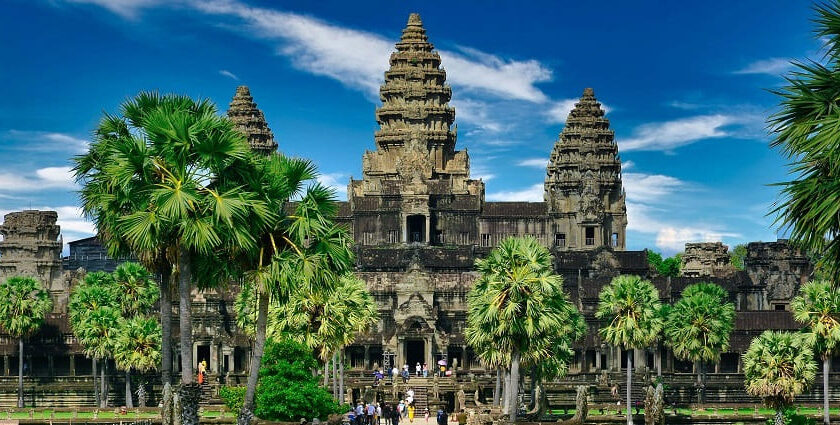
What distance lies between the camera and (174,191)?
91.6 ft

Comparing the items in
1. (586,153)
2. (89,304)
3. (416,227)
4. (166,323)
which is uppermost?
(586,153)

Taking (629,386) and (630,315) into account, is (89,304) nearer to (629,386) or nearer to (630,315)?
(630,315)

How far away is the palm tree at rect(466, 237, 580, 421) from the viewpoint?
153 feet

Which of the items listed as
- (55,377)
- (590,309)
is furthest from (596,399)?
(55,377)

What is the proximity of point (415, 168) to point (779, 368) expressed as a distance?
2312 inches

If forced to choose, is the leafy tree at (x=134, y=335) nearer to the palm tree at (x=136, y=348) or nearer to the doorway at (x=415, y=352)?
the palm tree at (x=136, y=348)

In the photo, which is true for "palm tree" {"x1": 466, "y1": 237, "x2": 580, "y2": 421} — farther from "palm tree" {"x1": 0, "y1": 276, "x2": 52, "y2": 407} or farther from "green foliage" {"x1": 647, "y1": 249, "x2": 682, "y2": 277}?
"green foliage" {"x1": 647, "y1": 249, "x2": 682, "y2": 277}

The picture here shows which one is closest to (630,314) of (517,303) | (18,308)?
(517,303)

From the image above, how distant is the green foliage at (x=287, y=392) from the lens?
43.3 metres

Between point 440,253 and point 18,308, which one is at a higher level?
point 440,253

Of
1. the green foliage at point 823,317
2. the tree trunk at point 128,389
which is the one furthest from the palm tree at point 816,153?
the tree trunk at point 128,389

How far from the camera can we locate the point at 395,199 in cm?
10669

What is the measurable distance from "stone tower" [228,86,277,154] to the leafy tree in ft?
202

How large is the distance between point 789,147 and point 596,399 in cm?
5142
